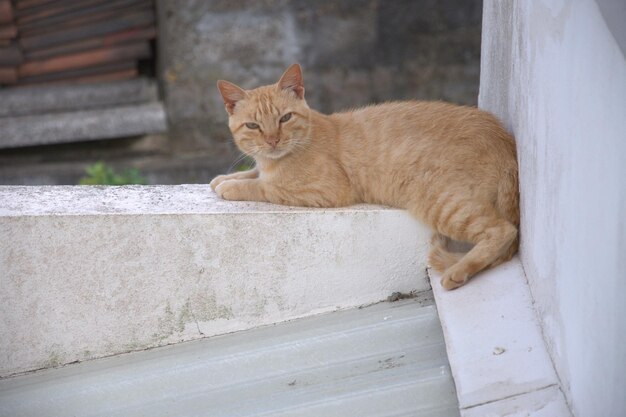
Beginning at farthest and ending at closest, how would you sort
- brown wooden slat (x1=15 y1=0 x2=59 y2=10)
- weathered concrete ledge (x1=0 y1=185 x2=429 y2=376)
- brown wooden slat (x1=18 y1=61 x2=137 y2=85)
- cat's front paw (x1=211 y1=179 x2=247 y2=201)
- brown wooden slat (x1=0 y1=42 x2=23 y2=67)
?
brown wooden slat (x1=18 y1=61 x2=137 y2=85), brown wooden slat (x1=0 y1=42 x2=23 y2=67), brown wooden slat (x1=15 y1=0 x2=59 y2=10), cat's front paw (x1=211 y1=179 x2=247 y2=201), weathered concrete ledge (x1=0 y1=185 x2=429 y2=376)

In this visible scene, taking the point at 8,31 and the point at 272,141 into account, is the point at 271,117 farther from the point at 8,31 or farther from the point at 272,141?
the point at 8,31

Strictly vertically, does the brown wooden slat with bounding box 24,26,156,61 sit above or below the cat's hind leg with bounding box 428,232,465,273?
below

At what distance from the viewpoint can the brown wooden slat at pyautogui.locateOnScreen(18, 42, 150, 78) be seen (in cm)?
688

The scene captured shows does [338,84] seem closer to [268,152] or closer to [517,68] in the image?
[268,152]

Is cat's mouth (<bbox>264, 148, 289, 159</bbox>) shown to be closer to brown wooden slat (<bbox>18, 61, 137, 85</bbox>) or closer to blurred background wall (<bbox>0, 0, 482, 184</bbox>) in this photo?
blurred background wall (<bbox>0, 0, 482, 184</bbox>)

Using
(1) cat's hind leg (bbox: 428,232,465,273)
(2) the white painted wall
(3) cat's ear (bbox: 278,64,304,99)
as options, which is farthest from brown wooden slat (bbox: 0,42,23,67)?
(2) the white painted wall

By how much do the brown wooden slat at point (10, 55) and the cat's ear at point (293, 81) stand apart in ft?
12.5

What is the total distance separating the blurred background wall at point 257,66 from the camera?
682cm

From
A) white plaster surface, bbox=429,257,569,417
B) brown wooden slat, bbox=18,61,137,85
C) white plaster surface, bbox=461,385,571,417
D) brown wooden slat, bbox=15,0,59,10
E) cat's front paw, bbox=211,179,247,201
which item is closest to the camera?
white plaster surface, bbox=461,385,571,417

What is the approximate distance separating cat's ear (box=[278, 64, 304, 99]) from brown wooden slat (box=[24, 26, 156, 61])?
3.43 m

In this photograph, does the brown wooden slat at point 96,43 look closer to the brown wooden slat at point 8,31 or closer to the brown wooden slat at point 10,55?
the brown wooden slat at point 10,55

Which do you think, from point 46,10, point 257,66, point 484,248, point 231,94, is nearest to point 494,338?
point 484,248

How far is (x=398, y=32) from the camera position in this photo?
6953mm

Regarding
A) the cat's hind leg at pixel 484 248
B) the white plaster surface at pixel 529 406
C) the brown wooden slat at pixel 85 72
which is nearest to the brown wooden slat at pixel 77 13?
the brown wooden slat at pixel 85 72
